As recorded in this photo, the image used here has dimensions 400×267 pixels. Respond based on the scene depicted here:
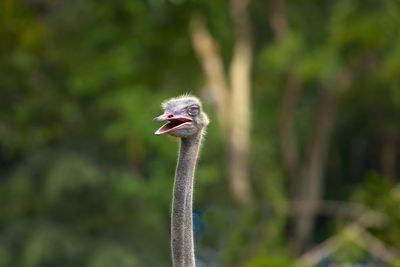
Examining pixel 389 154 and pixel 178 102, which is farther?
pixel 389 154

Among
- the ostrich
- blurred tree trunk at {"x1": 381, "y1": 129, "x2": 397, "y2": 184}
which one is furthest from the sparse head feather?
blurred tree trunk at {"x1": 381, "y1": 129, "x2": 397, "y2": 184}

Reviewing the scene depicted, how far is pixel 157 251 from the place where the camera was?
62.3ft

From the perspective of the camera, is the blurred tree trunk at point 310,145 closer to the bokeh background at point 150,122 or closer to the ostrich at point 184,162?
the bokeh background at point 150,122

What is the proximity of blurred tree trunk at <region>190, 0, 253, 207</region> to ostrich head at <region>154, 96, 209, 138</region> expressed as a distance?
1606 centimetres

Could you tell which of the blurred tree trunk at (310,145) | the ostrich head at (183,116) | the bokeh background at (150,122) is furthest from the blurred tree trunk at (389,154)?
the ostrich head at (183,116)

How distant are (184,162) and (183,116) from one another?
0.61 feet

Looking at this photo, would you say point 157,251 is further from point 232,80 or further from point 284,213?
point 232,80

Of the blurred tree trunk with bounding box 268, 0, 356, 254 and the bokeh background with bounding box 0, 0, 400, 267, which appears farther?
the blurred tree trunk with bounding box 268, 0, 356, 254

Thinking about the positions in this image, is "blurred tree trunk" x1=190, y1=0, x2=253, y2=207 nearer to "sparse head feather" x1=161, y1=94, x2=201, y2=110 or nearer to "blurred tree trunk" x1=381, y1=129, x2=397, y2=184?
"blurred tree trunk" x1=381, y1=129, x2=397, y2=184

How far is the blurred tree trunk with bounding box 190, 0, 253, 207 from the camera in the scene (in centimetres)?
2080

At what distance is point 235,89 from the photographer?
21328mm

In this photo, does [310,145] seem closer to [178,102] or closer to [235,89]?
[235,89]

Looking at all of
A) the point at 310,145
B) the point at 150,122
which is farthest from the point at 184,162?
the point at 310,145

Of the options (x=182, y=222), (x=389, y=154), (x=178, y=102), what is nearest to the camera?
(x=182, y=222)
